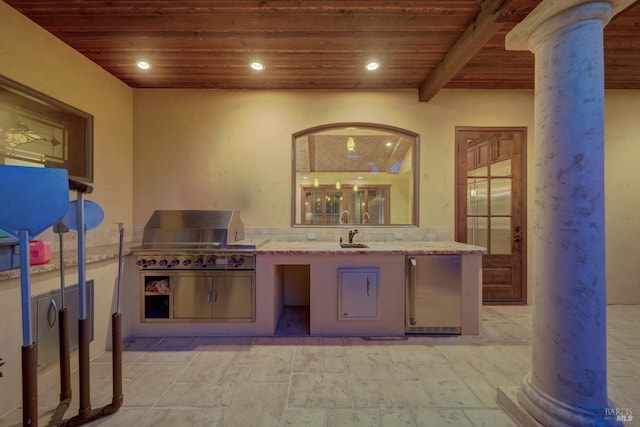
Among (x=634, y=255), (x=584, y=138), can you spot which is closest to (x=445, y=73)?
(x=584, y=138)

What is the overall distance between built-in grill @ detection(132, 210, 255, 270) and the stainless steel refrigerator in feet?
5.48

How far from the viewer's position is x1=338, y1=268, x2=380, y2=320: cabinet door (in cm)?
278

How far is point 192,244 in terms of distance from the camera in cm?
279

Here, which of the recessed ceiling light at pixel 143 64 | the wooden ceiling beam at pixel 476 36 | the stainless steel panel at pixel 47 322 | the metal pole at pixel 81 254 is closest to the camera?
the metal pole at pixel 81 254

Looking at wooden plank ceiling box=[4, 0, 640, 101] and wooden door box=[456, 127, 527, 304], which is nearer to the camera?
wooden plank ceiling box=[4, 0, 640, 101]

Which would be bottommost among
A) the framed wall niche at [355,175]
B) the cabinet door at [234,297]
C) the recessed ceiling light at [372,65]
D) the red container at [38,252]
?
the cabinet door at [234,297]

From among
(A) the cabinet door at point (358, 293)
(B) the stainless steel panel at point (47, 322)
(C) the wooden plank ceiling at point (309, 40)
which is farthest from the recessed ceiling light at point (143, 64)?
(A) the cabinet door at point (358, 293)

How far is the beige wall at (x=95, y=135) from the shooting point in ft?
5.71

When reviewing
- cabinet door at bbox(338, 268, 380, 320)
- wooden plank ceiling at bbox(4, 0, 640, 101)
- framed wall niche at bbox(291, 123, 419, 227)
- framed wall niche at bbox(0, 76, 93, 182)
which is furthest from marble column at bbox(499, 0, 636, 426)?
framed wall niche at bbox(0, 76, 93, 182)

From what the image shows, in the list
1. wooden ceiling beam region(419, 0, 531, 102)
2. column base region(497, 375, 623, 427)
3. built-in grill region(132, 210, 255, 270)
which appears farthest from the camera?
built-in grill region(132, 210, 255, 270)

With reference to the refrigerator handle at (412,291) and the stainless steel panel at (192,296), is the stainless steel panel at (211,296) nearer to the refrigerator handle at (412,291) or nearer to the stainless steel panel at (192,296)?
the stainless steel panel at (192,296)

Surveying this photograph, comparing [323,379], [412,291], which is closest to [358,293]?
[412,291]

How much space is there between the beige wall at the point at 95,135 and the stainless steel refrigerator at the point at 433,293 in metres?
2.90

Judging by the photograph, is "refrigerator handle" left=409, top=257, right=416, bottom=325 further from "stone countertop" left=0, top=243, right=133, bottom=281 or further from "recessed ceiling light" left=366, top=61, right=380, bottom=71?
"stone countertop" left=0, top=243, right=133, bottom=281
